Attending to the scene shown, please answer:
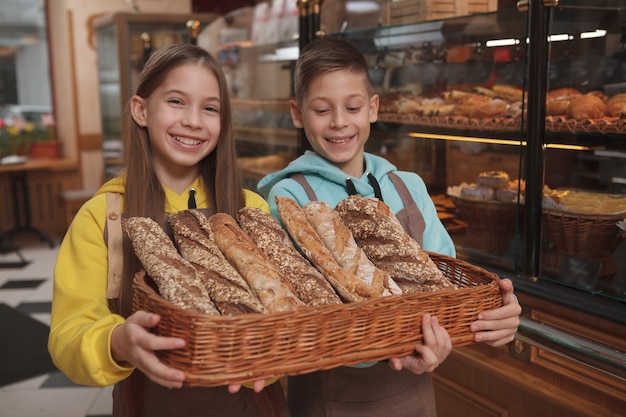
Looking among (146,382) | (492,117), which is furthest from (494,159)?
(146,382)

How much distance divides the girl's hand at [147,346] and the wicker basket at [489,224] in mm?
1495

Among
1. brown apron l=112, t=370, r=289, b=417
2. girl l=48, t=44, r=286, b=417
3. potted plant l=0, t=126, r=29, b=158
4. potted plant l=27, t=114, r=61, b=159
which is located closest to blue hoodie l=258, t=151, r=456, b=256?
girl l=48, t=44, r=286, b=417

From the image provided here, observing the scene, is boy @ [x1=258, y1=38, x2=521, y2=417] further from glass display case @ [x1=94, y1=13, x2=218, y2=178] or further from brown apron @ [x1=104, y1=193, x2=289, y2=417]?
glass display case @ [x1=94, y1=13, x2=218, y2=178]

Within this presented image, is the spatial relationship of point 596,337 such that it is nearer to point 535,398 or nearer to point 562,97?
point 535,398

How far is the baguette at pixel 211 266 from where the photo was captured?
3.64 feet

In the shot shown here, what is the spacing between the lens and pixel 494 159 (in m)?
2.45

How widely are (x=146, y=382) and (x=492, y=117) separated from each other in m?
1.54

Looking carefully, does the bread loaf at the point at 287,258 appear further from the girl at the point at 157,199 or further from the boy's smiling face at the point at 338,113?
the boy's smiling face at the point at 338,113

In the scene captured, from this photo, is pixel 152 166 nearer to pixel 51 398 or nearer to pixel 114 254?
pixel 114 254

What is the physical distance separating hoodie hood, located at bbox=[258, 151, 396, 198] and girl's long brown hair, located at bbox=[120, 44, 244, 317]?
9.1 inches

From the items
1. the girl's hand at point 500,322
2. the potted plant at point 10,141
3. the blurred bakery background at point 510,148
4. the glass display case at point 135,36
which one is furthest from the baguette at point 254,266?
the potted plant at point 10,141

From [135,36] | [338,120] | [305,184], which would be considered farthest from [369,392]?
[135,36]

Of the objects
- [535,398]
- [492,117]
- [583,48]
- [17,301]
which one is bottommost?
[17,301]

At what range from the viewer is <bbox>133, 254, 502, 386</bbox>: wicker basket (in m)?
0.97
